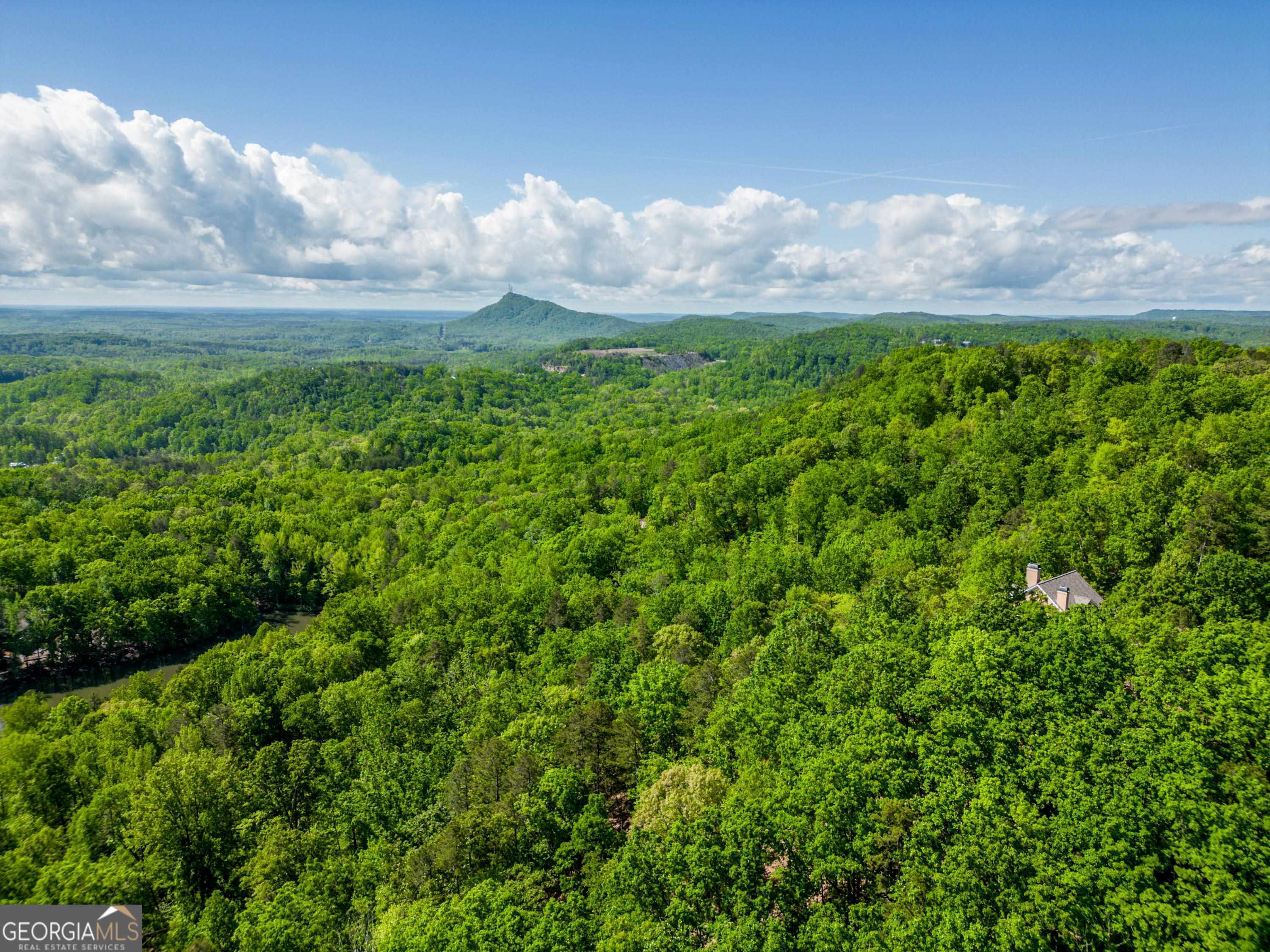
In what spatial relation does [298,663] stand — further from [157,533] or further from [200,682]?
[157,533]

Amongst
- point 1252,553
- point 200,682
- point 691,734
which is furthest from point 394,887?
point 1252,553

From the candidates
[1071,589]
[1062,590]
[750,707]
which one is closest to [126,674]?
[750,707]

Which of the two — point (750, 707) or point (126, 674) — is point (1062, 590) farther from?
point (126, 674)

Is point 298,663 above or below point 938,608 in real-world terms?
below

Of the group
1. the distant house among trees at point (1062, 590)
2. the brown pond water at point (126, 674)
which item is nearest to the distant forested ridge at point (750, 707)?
the distant house among trees at point (1062, 590)

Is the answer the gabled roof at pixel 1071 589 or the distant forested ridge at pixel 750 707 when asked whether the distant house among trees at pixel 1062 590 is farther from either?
A: the distant forested ridge at pixel 750 707

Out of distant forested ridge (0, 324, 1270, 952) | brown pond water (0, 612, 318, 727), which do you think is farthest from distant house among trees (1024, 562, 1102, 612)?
brown pond water (0, 612, 318, 727)

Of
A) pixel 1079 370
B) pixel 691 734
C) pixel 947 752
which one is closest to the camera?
pixel 947 752
